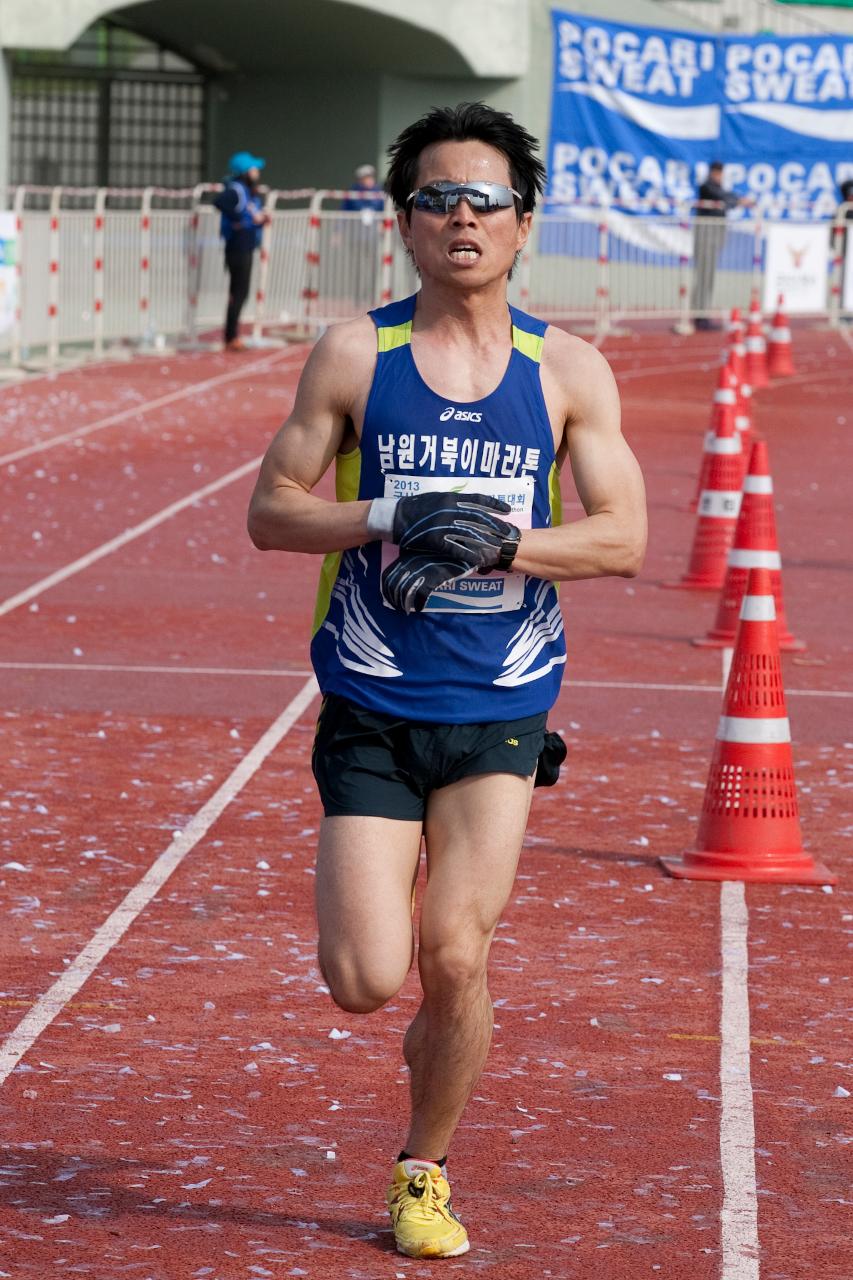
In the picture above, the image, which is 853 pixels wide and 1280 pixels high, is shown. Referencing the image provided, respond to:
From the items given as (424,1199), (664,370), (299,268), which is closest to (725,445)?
(424,1199)

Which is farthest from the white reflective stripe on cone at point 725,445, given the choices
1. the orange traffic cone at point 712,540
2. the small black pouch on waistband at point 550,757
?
the small black pouch on waistband at point 550,757

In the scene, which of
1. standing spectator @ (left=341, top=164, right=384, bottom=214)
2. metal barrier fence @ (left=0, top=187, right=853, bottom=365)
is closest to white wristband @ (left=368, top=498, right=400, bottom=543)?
metal barrier fence @ (left=0, top=187, right=853, bottom=365)

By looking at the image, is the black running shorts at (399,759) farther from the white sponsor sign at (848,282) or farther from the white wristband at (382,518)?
the white sponsor sign at (848,282)

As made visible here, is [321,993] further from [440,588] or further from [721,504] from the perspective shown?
[721,504]

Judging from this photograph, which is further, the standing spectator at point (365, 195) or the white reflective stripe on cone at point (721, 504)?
the standing spectator at point (365, 195)

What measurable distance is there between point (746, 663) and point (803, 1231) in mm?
3401

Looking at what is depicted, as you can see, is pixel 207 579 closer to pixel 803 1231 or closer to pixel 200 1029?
pixel 200 1029

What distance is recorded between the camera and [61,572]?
14031 millimetres

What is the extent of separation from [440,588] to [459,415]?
33 centimetres

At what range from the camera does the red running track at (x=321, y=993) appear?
473 centimetres

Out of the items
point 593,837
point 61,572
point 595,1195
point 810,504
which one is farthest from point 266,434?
point 595,1195

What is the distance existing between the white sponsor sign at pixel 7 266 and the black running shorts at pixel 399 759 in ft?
67.3

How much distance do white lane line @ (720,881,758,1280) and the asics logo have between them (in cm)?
171

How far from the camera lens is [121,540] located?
15375mm
